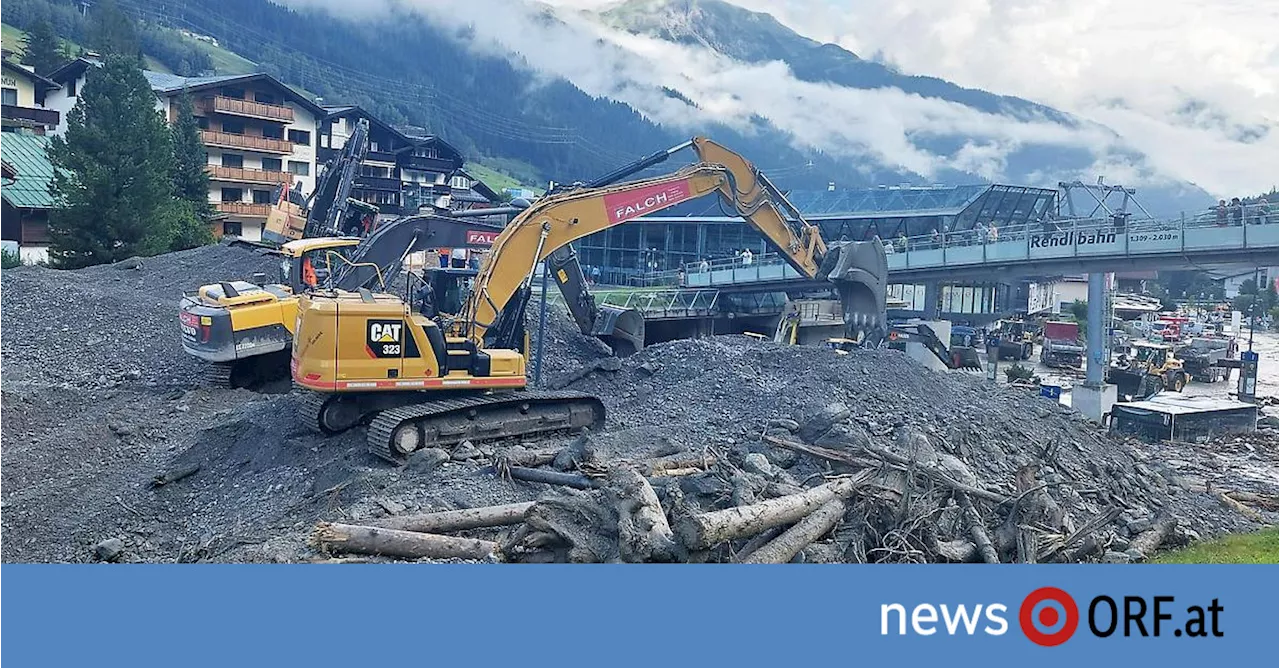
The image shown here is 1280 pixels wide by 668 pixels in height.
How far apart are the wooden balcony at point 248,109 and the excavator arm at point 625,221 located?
34521 mm

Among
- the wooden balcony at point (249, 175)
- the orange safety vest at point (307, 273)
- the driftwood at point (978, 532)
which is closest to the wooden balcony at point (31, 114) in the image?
the wooden balcony at point (249, 175)

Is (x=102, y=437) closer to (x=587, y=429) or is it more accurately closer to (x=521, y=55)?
(x=587, y=429)

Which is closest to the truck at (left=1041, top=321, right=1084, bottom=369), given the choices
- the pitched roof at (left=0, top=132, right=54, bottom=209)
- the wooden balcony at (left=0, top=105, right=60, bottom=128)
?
the pitched roof at (left=0, top=132, right=54, bottom=209)

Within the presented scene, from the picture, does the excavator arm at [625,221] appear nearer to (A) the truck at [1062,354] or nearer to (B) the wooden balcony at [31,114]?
(A) the truck at [1062,354]

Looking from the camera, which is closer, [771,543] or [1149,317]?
[771,543]

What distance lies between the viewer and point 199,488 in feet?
40.6

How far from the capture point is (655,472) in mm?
11336

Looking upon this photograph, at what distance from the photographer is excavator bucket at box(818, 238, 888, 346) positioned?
21.2 m

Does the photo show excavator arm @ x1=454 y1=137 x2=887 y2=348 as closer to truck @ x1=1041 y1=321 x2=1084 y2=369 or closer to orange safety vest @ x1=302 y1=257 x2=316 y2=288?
orange safety vest @ x1=302 y1=257 x2=316 y2=288

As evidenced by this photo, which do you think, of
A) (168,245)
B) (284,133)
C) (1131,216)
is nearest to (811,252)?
(1131,216)

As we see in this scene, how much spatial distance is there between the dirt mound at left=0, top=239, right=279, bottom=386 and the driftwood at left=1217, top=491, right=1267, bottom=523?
16091 millimetres

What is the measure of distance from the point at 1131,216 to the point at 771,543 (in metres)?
19.8

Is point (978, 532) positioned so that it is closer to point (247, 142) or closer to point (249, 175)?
point (249, 175)

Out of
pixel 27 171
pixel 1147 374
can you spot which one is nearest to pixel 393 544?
pixel 1147 374
